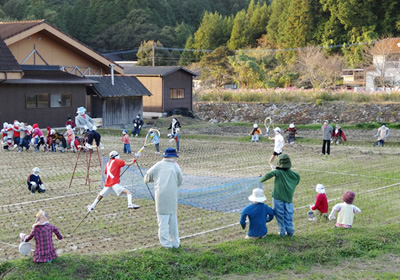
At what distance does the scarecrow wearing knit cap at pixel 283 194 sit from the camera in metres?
9.95

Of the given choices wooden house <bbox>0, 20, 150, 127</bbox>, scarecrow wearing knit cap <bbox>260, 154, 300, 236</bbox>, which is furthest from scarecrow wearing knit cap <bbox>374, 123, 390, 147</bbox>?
scarecrow wearing knit cap <bbox>260, 154, 300, 236</bbox>

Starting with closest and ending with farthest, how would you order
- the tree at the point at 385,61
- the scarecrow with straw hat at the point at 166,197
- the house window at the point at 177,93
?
the scarecrow with straw hat at the point at 166,197, the house window at the point at 177,93, the tree at the point at 385,61

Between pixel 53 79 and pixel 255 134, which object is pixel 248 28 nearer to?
pixel 53 79

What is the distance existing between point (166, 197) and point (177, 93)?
35997 mm

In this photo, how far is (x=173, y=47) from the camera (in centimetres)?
7994

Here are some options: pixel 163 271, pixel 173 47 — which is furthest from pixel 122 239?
pixel 173 47

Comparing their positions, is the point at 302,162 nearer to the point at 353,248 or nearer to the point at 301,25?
the point at 353,248

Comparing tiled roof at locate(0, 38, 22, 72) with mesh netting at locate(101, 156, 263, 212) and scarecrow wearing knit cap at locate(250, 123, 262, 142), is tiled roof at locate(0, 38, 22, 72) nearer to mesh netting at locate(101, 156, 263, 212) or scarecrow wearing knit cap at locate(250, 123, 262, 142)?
scarecrow wearing knit cap at locate(250, 123, 262, 142)

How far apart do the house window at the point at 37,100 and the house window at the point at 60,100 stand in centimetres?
43

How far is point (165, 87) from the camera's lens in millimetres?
43281

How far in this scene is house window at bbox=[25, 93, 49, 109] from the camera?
31.8 metres

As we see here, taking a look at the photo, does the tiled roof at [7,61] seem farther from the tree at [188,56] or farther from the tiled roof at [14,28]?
the tree at [188,56]

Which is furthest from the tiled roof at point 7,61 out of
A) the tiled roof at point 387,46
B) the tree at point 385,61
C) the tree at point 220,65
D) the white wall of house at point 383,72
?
the tiled roof at point 387,46

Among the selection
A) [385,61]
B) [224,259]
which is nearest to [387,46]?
[385,61]
